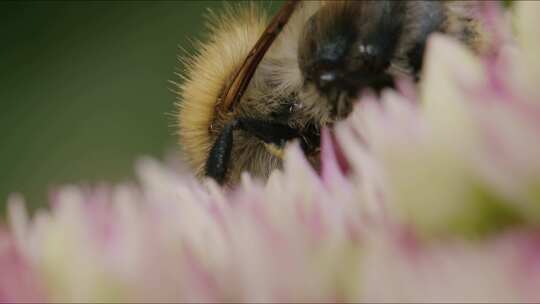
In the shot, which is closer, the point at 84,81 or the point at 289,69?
the point at 289,69

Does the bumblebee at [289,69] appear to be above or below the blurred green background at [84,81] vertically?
above

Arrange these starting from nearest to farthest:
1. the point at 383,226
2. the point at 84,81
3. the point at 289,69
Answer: the point at 383,226, the point at 289,69, the point at 84,81

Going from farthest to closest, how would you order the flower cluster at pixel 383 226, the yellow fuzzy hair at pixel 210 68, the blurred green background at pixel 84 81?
the blurred green background at pixel 84 81 < the yellow fuzzy hair at pixel 210 68 < the flower cluster at pixel 383 226

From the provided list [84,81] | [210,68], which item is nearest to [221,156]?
[210,68]

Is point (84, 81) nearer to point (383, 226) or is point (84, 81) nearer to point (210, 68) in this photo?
point (210, 68)

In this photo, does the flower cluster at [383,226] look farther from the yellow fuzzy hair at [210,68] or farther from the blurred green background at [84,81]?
the blurred green background at [84,81]

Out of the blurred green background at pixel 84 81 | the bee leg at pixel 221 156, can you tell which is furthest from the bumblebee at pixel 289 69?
the blurred green background at pixel 84 81

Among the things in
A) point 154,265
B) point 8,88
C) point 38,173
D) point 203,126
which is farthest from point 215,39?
point 8,88
